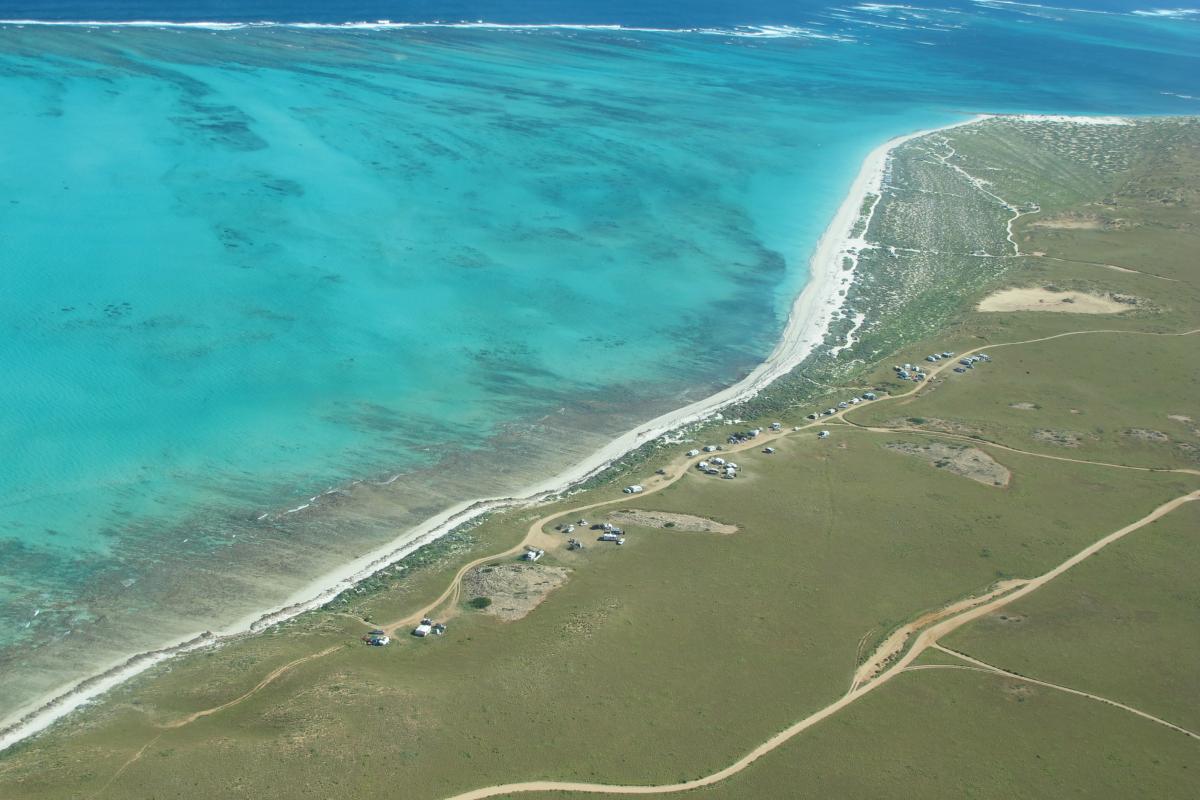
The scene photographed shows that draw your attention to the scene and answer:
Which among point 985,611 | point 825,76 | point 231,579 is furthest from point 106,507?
point 825,76

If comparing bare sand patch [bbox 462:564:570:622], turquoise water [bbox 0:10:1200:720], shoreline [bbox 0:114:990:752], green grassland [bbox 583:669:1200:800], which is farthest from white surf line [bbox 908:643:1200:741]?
turquoise water [bbox 0:10:1200:720]

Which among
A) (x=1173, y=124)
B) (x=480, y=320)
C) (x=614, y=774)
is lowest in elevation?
(x=614, y=774)

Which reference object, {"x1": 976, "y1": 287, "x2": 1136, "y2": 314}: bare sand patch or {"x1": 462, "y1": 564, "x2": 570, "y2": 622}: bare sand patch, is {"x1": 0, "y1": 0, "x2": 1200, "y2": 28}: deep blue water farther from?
{"x1": 462, "y1": 564, "x2": 570, "y2": 622}: bare sand patch

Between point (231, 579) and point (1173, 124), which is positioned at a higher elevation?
point (1173, 124)

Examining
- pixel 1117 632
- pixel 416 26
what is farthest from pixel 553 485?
pixel 416 26

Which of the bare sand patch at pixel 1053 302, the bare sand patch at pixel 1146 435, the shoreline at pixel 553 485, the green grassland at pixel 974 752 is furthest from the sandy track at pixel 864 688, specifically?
the bare sand patch at pixel 1053 302

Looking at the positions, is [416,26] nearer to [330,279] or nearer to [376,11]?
[376,11]

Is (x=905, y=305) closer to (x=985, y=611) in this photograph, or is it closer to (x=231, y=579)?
(x=985, y=611)
